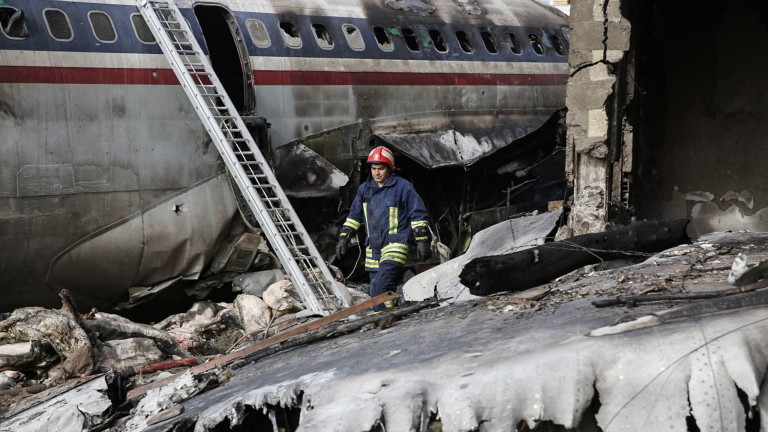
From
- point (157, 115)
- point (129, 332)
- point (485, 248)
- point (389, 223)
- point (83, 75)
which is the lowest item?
point (129, 332)

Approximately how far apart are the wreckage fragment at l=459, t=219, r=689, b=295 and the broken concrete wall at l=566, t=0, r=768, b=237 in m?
1.30

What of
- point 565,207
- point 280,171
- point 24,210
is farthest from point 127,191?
point 565,207

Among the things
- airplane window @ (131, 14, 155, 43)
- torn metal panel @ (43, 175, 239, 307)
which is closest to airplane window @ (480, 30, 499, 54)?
torn metal panel @ (43, 175, 239, 307)

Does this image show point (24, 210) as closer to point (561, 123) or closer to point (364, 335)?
point (364, 335)

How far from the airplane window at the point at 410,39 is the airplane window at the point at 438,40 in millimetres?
337

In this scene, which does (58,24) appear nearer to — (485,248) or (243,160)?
(243,160)

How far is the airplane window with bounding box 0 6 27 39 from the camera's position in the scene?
11578 mm

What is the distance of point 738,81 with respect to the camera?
11352mm

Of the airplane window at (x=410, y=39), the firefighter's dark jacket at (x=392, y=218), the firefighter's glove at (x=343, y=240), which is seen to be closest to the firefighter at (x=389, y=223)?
the firefighter's dark jacket at (x=392, y=218)

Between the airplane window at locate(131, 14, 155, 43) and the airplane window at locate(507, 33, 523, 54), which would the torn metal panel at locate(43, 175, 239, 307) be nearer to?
the airplane window at locate(131, 14, 155, 43)

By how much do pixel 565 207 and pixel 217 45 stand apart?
19.8ft

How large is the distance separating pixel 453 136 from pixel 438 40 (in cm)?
152

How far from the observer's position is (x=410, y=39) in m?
15.5

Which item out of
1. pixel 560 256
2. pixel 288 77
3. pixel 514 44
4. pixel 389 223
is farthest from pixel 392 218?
pixel 514 44
